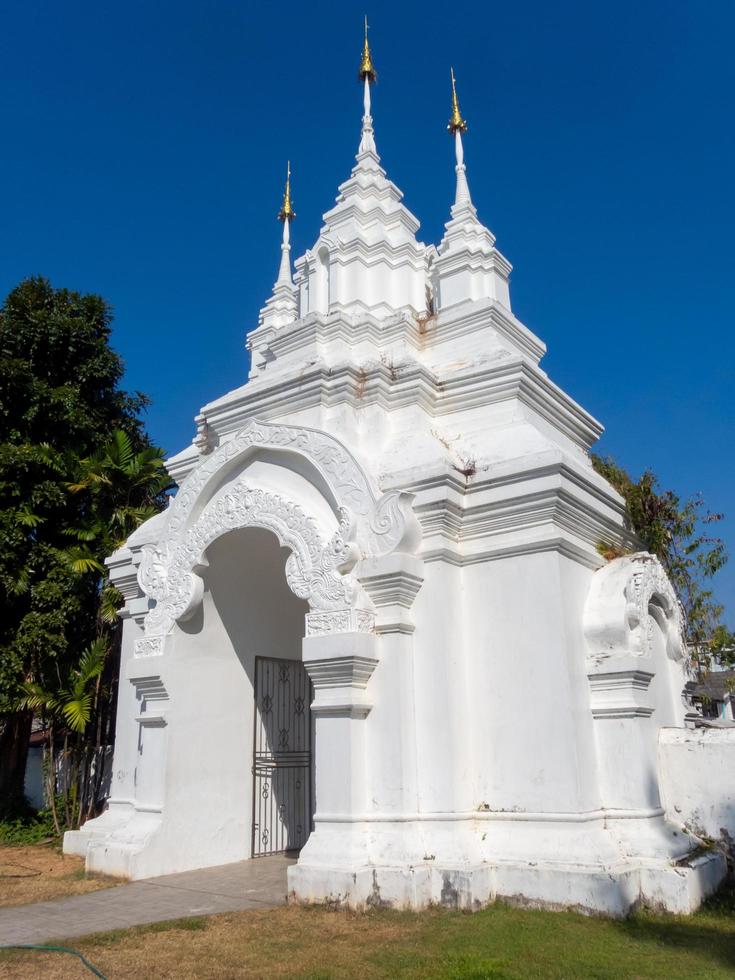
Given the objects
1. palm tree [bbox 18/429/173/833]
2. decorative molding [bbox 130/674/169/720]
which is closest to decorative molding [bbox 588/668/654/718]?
decorative molding [bbox 130/674/169/720]

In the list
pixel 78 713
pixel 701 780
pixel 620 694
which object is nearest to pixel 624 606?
pixel 620 694

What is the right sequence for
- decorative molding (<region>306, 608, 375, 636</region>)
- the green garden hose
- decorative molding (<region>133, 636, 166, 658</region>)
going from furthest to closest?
decorative molding (<region>133, 636, 166, 658</region>) → decorative molding (<region>306, 608, 375, 636</region>) → the green garden hose

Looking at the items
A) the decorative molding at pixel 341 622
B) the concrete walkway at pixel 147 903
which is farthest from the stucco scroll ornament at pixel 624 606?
the concrete walkway at pixel 147 903

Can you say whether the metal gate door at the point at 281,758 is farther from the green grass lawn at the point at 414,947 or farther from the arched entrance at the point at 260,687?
the green grass lawn at the point at 414,947

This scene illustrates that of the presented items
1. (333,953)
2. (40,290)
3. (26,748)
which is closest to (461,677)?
(333,953)

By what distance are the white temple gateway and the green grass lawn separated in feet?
0.93

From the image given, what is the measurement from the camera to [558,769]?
6945mm

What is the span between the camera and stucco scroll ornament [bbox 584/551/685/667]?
7492mm

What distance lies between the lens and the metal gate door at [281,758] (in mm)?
9469

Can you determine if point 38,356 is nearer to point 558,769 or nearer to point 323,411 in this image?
point 323,411

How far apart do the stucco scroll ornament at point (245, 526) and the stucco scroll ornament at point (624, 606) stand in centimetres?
227

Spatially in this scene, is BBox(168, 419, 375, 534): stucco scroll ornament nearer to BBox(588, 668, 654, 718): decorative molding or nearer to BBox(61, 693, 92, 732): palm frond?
BBox(588, 668, 654, 718): decorative molding

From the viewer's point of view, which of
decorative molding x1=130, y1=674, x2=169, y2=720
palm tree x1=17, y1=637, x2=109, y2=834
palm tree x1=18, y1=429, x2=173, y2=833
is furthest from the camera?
palm tree x1=18, y1=429, x2=173, y2=833

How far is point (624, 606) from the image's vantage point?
7.61 metres
